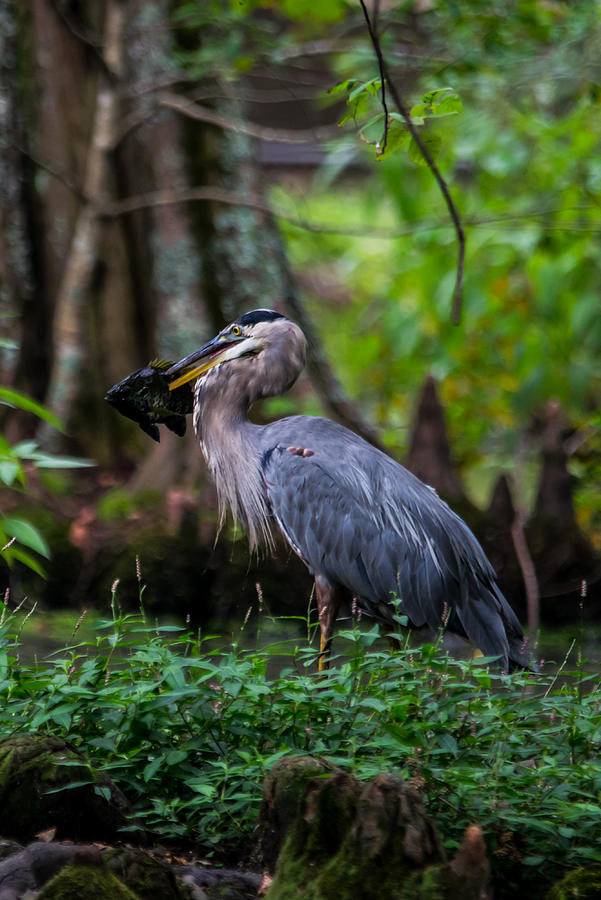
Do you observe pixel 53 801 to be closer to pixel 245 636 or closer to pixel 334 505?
pixel 334 505

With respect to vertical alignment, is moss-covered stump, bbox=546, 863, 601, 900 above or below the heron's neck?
below

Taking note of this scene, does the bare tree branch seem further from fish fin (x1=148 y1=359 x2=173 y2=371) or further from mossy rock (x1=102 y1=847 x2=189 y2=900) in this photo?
mossy rock (x1=102 y1=847 x2=189 y2=900)

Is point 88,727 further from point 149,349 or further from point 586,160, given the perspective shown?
point 586,160

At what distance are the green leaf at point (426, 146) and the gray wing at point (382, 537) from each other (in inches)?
58.7

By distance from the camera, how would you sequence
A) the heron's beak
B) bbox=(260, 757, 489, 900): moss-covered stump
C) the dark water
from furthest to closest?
the dark water, the heron's beak, bbox=(260, 757, 489, 900): moss-covered stump

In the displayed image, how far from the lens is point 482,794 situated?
8.98 ft

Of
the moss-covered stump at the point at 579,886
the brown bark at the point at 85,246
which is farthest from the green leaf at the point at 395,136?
the brown bark at the point at 85,246

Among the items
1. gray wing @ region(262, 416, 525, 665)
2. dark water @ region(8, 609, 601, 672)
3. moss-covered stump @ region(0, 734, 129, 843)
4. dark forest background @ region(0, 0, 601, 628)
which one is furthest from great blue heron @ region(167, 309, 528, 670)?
dark forest background @ region(0, 0, 601, 628)

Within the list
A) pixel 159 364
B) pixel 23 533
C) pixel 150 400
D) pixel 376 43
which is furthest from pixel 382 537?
pixel 376 43

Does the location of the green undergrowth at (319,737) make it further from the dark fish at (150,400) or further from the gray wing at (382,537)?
the dark fish at (150,400)

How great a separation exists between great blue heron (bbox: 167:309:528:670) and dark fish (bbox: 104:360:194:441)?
0.09m

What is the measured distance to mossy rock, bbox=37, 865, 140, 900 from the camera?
7.36 ft

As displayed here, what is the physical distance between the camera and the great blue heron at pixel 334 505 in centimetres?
445

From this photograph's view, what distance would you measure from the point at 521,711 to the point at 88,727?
1.11 metres
